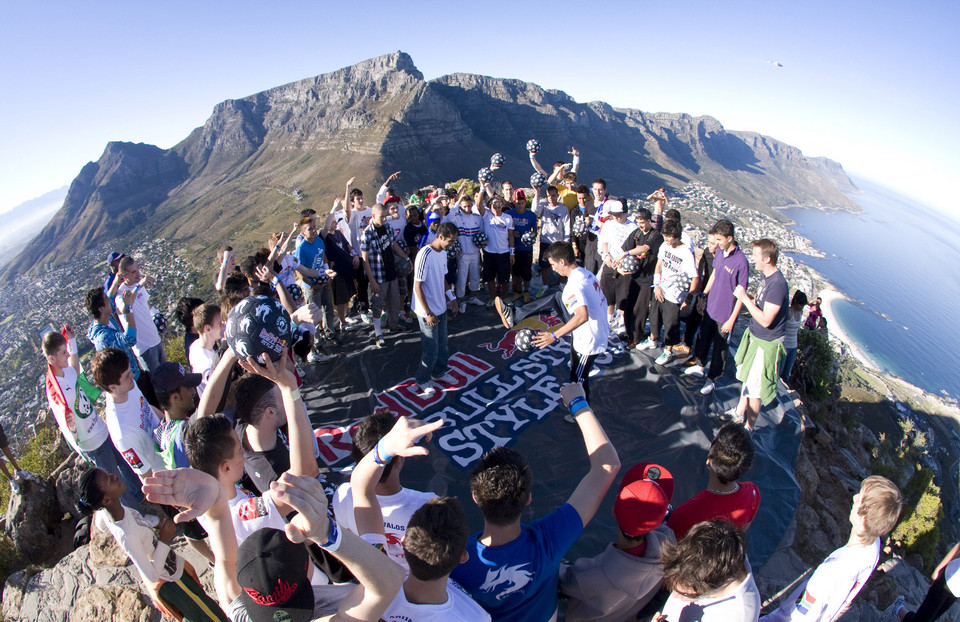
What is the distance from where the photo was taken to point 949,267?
180500 millimetres

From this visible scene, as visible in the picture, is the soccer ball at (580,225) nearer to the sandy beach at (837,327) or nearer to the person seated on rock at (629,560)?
the person seated on rock at (629,560)

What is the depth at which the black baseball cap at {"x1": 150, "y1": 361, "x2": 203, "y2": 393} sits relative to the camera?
11.2ft

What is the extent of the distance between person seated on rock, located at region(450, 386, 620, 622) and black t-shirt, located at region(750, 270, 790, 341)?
13.1 feet

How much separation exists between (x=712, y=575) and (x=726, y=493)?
40.4 inches

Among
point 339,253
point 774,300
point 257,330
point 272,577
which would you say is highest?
point 339,253

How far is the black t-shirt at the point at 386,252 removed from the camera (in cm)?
673

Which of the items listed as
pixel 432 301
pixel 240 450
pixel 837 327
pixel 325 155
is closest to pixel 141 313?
pixel 432 301

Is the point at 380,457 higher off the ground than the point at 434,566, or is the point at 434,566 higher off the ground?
the point at 380,457

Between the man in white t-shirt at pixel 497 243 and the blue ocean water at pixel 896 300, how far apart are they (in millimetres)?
Answer: 95010

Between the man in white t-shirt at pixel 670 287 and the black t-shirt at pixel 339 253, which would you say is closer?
the man in white t-shirt at pixel 670 287

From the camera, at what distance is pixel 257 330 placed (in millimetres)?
2494

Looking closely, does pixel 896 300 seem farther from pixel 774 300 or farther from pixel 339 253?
pixel 339 253

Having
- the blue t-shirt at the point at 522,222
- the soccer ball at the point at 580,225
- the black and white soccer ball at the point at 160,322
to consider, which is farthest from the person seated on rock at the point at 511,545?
the soccer ball at the point at 580,225

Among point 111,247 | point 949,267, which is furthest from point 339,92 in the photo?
point 949,267
